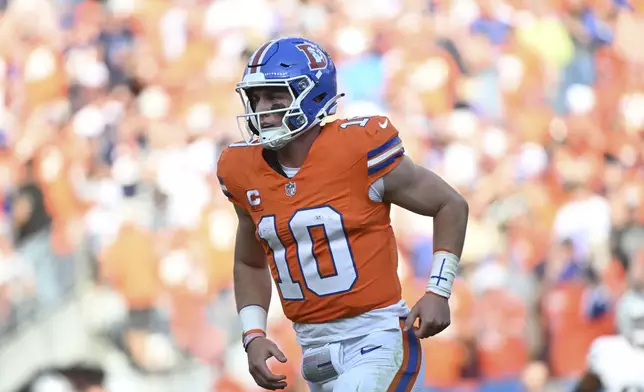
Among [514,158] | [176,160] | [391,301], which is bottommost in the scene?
[514,158]

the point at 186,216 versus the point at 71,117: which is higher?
the point at 71,117

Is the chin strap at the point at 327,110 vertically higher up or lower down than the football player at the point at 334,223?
higher up

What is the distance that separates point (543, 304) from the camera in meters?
5.20

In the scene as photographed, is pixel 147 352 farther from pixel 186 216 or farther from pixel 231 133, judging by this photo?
pixel 231 133

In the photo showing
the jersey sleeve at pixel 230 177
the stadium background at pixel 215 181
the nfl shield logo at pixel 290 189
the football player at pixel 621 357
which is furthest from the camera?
the stadium background at pixel 215 181

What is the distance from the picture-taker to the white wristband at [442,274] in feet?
8.07

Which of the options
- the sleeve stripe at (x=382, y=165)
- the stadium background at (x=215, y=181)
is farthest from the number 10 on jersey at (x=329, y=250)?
the stadium background at (x=215, y=181)

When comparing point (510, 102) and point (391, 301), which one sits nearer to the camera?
point (391, 301)

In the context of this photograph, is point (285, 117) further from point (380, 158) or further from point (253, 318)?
point (253, 318)

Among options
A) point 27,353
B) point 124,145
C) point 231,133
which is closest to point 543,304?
point 231,133

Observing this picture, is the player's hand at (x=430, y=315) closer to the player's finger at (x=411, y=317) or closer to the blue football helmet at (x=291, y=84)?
the player's finger at (x=411, y=317)

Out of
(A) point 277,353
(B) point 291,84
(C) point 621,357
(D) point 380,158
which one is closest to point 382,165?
(D) point 380,158

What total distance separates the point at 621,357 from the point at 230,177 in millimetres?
2926

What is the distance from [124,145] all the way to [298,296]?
272cm
